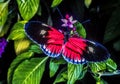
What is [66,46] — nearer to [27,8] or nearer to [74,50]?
[74,50]

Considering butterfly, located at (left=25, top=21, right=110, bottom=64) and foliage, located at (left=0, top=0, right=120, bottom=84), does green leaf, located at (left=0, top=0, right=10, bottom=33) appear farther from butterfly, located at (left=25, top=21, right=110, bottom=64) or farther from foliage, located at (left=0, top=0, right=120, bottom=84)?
butterfly, located at (left=25, top=21, right=110, bottom=64)

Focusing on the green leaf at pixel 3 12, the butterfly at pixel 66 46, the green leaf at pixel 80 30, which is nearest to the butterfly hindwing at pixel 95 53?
the butterfly at pixel 66 46

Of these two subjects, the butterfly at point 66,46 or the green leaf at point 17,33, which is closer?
the butterfly at point 66,46

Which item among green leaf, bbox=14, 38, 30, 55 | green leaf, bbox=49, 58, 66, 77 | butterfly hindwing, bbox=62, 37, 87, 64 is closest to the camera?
butterfly hindwing, bbox=62, 37, 87, 64

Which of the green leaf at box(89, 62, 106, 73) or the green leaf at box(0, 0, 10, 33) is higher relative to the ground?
the green leaf at box(0, 0, 10, 33)

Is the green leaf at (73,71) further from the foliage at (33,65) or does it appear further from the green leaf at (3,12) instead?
the green leaf at (3,12)

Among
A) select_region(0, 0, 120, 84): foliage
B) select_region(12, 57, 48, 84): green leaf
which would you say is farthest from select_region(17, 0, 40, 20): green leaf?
select_region(12, 57, 48, 84): green leaf

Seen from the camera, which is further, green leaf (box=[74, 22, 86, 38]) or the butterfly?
green leaf (box=[74, 22, 86, 38])
